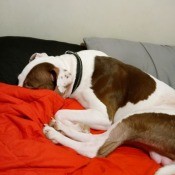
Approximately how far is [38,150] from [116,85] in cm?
97

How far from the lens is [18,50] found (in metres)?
2.91

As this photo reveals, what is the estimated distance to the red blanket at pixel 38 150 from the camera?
1.90 metres

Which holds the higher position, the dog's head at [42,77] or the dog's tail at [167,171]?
the dog's head at [42,77]

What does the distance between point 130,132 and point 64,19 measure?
1482 mm

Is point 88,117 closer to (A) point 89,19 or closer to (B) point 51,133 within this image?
(B) point 51,133

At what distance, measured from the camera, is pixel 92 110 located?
2580mm

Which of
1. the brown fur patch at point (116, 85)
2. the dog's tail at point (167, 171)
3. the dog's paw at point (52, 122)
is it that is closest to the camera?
the dog's tail at point (167, 171)

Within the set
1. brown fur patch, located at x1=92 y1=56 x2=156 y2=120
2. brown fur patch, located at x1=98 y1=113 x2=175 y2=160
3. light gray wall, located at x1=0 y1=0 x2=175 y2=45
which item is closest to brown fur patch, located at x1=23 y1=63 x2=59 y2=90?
brown fur patch, located at x1=92 y1=56 x2=156 y2=120

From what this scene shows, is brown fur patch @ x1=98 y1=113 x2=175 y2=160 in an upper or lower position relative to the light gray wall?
lower

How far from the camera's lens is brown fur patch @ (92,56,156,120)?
265cm

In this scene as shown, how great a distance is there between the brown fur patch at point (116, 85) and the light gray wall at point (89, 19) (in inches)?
29.2

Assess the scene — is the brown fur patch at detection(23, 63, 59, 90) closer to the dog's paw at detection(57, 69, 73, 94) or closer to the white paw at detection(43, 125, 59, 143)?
the dog's paw at detection(57, 69, 73, 94)

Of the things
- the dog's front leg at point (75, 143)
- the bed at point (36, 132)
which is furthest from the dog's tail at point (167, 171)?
the dog's front leg at point (75, 143)

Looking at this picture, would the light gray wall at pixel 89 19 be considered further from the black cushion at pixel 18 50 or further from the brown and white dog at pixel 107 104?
the brown and white dog at pixel 107 104
